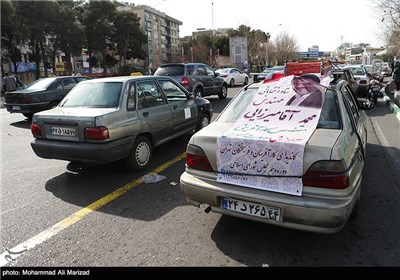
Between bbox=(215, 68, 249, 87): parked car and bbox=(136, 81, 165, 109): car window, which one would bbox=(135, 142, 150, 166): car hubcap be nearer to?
bbox=(136, 81, 165, 109): car window

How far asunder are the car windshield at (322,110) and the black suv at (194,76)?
8.22 m

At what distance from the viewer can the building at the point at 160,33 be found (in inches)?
3194

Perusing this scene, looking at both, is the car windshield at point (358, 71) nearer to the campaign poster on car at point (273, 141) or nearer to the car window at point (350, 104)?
the car window at point (350, 104)

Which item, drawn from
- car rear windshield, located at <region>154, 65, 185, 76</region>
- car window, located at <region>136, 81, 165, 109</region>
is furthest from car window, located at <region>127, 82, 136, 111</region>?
car rear windshield, located at <region>154, 65, 185, 76</region>

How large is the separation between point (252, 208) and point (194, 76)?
10.5 meters

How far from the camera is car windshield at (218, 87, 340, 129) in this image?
3252 millimetres

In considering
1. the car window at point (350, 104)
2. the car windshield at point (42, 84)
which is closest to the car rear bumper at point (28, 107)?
the car windshield at point (42, 84)

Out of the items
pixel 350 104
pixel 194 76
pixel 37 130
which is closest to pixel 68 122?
pixel 37 130

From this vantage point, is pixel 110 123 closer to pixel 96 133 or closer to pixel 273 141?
pixel 96 133

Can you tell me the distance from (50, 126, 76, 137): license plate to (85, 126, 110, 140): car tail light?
Answer: 26 centimetres

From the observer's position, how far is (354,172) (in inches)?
A: 116

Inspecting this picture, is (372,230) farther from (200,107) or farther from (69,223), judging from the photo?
(200,107)

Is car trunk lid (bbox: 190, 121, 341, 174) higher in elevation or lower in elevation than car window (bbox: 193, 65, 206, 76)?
lower
